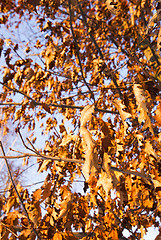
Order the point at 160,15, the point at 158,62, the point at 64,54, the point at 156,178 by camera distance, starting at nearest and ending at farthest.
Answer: the point at 160,15 < the point at 156,178 < the point at 64,54 < the point at 158,62

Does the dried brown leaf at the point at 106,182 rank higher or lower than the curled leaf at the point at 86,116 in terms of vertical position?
lower

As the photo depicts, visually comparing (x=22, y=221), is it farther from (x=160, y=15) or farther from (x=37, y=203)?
(x=160, y=15)

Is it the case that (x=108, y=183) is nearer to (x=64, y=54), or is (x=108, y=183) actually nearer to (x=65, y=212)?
(x=65, y=212)

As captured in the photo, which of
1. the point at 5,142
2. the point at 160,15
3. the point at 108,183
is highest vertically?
the point at 5,142

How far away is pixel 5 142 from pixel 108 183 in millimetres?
10399

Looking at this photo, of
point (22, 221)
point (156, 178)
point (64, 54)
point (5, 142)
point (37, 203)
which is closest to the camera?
point (156, 178)

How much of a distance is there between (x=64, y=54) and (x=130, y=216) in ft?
6.63

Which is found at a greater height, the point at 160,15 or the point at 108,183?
the point at 160,15

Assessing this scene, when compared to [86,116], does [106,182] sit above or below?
below

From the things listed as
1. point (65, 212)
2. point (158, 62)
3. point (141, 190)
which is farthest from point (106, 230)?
point (158, 62)

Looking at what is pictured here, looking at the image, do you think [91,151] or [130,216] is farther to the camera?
[130,216]

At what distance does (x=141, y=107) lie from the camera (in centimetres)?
132

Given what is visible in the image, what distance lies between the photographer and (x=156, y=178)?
4.33ft

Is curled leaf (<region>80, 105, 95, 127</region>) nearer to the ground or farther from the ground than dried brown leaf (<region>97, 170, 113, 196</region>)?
farther from the ground
